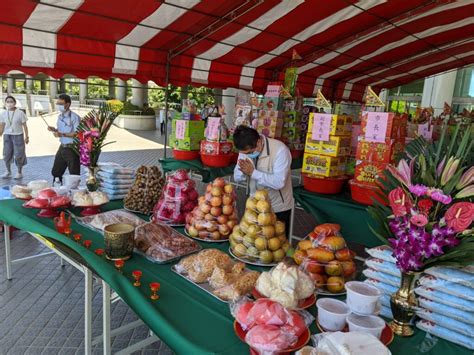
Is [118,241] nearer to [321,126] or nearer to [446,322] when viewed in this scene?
[446,322]

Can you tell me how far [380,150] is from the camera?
7.79ft

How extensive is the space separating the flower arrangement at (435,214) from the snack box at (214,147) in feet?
8.28

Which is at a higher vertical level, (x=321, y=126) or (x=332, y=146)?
(x=321, y=126)

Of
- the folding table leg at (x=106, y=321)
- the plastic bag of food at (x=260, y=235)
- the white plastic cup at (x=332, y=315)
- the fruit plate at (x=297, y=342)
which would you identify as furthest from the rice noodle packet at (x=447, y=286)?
the folding table leg at (x=106, y=321)

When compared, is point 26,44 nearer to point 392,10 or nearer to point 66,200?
point 66,200

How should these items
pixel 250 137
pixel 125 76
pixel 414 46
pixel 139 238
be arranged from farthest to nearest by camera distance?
pixel 414 46, pixel 125 76, pixel 250 137, pixel 139 238

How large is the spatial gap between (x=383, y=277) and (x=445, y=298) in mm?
204

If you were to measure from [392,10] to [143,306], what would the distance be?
3902 mm

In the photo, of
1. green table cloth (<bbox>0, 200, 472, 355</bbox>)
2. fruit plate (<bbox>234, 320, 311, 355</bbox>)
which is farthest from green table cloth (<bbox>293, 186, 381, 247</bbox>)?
fruit plate (<bbox>234, 320, 311, 355</bbox>)

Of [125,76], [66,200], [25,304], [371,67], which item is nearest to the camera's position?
[66,200]

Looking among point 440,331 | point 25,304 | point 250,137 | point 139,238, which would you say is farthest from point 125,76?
point 440,331

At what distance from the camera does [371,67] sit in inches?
240

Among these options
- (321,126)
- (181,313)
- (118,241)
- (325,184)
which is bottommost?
(181,313)

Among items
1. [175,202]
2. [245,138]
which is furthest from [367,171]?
[175,202]
